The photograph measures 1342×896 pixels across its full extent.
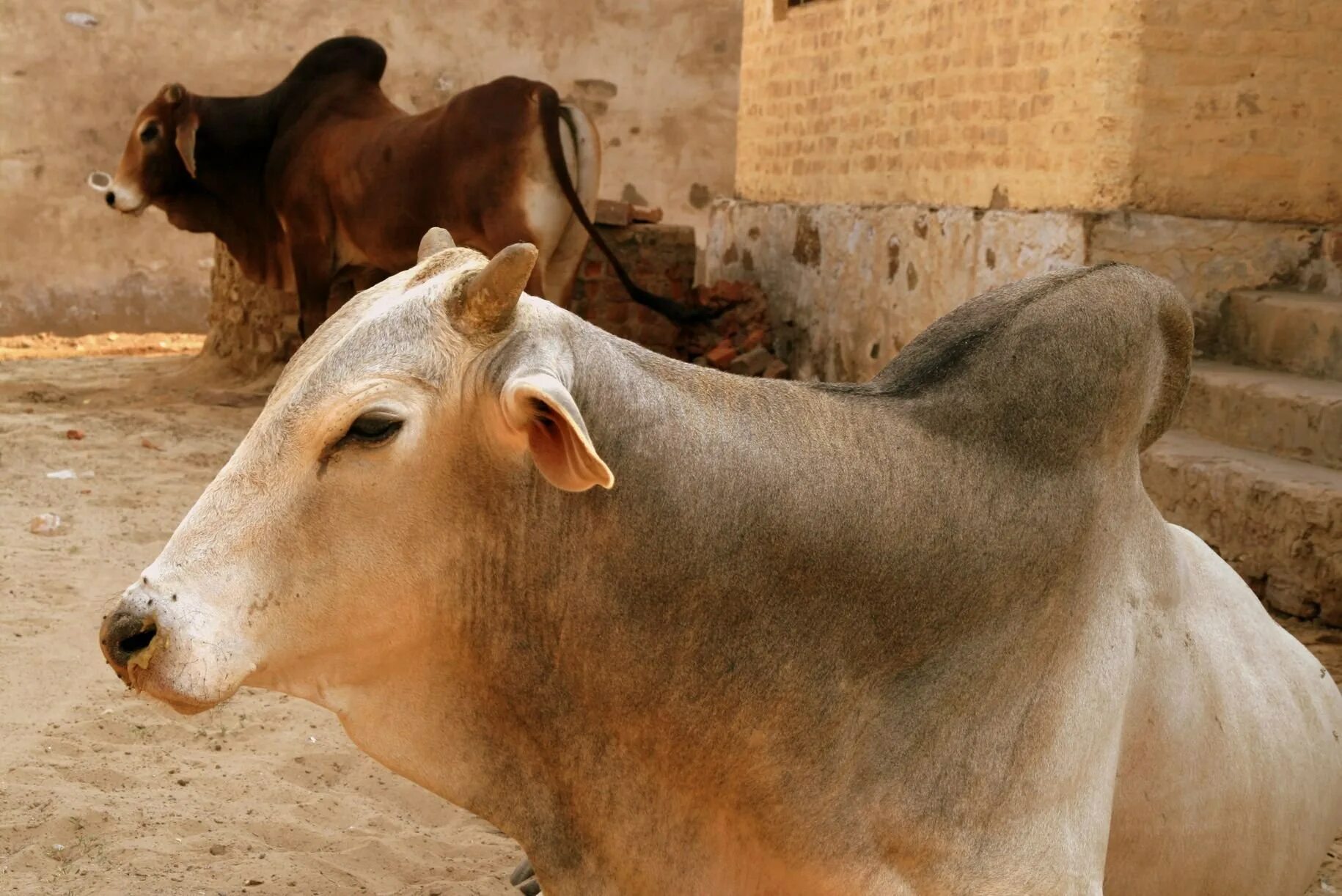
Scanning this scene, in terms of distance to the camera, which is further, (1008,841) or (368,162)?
(368,162)

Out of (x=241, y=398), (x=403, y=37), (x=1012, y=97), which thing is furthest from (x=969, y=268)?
(x=403, y=37)

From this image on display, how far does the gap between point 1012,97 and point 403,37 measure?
7314mm

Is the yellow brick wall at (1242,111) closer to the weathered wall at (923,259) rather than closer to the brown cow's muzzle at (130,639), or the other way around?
the weathered wall at (923,259)

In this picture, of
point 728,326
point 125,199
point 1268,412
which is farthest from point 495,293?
point 125,199

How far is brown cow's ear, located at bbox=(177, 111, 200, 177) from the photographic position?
28.3 feet

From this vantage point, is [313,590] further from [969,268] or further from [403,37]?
[403,37]

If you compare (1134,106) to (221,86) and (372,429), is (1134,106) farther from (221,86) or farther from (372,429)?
(221,86)

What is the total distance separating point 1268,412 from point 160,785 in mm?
3575

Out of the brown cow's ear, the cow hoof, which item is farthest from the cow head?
the brown cow's ear

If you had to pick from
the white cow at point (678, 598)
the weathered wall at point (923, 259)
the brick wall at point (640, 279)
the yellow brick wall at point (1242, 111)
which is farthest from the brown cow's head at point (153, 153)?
the white cow at point (678, 598)

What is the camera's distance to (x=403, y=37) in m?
12.4

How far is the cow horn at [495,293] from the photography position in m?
1.89

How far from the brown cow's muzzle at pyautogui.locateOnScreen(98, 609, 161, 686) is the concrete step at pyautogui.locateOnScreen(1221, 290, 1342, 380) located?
441cm

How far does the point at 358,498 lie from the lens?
1943 mm
